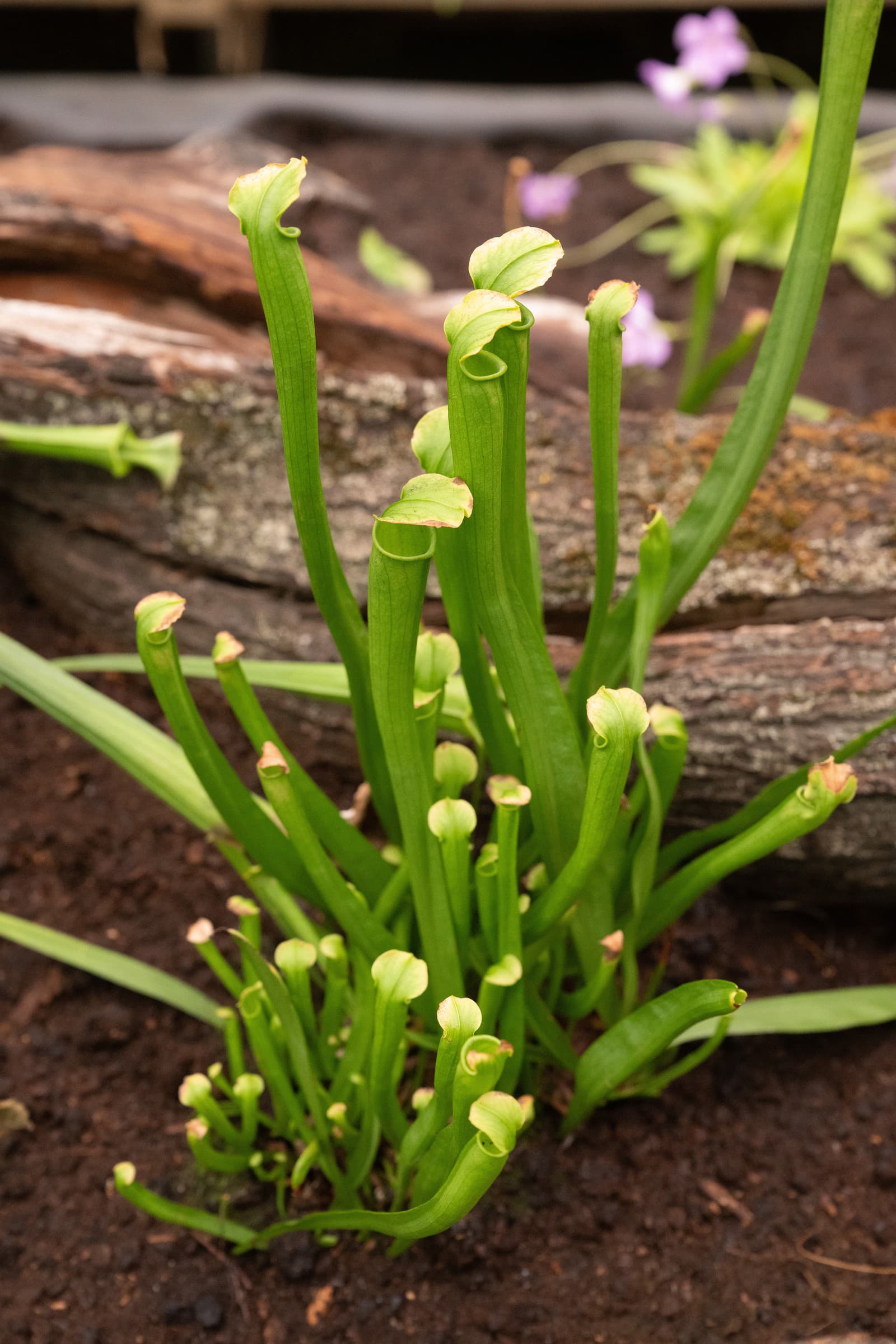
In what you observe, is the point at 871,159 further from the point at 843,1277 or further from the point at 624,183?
the point at 843,1277

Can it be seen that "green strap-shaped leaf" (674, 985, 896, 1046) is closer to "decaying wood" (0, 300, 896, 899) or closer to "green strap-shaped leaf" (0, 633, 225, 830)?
"decaying wood" (0, 300, 896, 899)

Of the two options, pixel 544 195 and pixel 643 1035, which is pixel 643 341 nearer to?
pixel 544 195

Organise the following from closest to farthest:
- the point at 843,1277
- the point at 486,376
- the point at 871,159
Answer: the point at 486,376 < the point at 843,1277 < the point at 871,159

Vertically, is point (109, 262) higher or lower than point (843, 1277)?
higher

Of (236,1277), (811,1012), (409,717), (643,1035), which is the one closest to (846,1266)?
(811,1012)

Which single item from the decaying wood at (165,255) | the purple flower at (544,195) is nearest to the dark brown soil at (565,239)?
the purple flower at (544,195)

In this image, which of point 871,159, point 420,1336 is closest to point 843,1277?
point 420,1336
